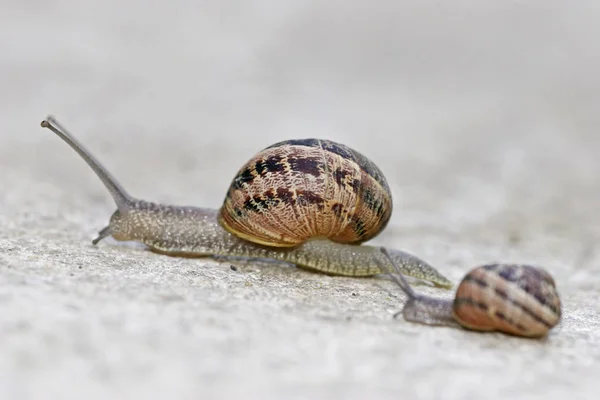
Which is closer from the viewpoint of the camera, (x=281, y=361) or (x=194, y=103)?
(x=281, y=361)

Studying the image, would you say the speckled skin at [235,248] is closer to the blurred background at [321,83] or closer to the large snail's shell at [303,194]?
the large snail's shell at [303,194]

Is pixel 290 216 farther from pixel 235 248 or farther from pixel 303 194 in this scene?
pixel 235 248

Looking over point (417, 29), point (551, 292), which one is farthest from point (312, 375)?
point (417, 29)

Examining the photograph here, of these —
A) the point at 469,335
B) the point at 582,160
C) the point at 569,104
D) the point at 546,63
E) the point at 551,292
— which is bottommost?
the point at 469,335

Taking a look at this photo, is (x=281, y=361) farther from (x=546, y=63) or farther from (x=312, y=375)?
(x=546, y=63)

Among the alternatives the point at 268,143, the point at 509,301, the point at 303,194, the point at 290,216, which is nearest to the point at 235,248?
the point at 290,216

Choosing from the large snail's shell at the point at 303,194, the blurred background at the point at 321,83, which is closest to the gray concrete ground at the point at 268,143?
the blurred background at the point at 321,83
